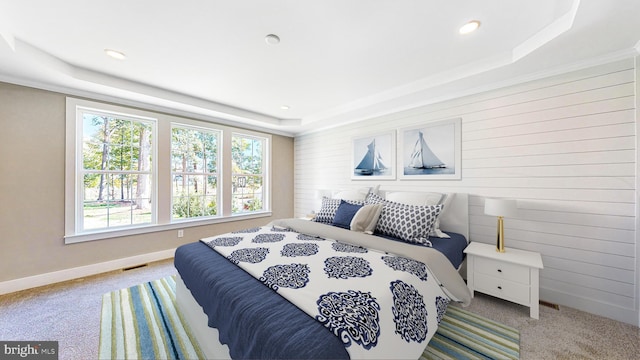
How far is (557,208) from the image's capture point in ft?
7.34

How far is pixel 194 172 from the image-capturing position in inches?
150

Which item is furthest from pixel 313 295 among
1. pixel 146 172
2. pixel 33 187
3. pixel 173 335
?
pixel 33 187

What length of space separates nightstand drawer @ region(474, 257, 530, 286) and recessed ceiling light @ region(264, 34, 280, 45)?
2.78m

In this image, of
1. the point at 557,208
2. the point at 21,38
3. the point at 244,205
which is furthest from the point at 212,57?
the point at 557,208

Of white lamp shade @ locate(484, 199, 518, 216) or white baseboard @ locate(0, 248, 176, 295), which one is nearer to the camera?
white lamp shade @ locate(484, 199, 518, 216)

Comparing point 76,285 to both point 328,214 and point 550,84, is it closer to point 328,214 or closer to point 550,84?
point 328,214

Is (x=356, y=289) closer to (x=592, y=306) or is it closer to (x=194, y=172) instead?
(x=592, y=306)

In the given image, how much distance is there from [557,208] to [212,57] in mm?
3688

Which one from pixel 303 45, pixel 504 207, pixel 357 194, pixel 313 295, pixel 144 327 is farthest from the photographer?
pixel 357 194

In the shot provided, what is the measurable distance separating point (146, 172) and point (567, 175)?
5.02 m

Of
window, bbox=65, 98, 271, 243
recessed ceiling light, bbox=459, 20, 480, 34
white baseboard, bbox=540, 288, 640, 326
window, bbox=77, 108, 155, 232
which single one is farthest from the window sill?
white baseboard, bbox=540, 288, 640, 326

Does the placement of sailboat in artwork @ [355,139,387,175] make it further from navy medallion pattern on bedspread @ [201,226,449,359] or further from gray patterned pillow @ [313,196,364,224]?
→ navy medallion pattern on bedspread @ [201,226,449,359]

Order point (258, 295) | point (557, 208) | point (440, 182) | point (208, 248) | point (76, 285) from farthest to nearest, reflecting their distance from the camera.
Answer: point (440, 182)
point (76, 285)
point (557, 208)
point (208, 248)
point (258, 295)

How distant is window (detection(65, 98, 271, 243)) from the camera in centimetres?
287
